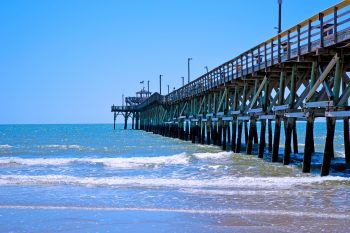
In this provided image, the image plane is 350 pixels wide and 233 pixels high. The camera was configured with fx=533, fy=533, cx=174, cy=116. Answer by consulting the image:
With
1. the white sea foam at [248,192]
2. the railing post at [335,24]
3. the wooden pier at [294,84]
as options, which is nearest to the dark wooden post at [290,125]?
the wooden pier at [294,84]

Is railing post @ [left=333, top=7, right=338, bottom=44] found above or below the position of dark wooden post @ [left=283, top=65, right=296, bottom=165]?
above

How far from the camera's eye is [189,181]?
46.4 feet

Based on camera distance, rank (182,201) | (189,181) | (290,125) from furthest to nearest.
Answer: (290,125), (189,181), (182,201)

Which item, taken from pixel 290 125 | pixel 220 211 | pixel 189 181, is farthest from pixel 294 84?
pixel 220 211

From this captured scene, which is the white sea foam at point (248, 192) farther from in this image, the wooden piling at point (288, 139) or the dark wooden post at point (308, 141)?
the wooden piling at point (288, 139)

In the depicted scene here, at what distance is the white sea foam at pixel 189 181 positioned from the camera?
13.0 m

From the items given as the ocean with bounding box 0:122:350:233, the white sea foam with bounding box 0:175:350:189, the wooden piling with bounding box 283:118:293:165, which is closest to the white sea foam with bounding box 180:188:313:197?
the ocean with bounding box 0:122:350:233

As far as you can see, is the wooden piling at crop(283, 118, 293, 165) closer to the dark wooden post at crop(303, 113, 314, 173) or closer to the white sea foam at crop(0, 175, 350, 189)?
the dark wooden post at crop(303, 113, 314, 173)

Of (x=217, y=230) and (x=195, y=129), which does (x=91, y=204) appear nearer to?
(x=217, y=230)

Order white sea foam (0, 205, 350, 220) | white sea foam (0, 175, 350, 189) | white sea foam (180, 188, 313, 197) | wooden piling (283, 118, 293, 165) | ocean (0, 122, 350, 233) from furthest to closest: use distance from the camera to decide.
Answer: wooden piling (283, 118, 293, 165)
white sea foam (0, 175, 350, 189)
white sea foam (180, 188, 313, 197)
white sea foam (0, 205, 350, 220)
ocean (0, 122, 350, 233)

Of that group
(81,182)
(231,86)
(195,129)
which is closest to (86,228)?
(81,182)

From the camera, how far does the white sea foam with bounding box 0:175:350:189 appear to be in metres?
13.0

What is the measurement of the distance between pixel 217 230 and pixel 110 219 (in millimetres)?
1929

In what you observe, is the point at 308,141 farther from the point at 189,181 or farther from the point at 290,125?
the point at 189,181
